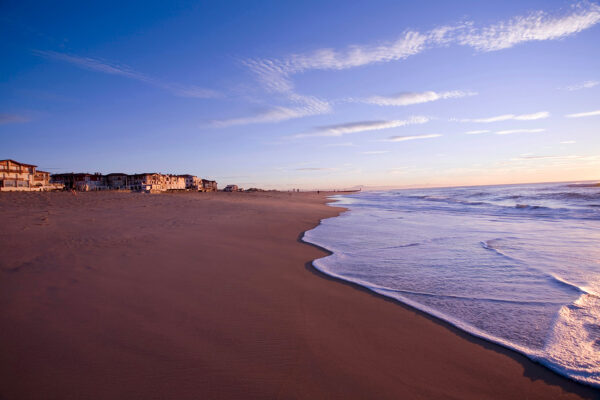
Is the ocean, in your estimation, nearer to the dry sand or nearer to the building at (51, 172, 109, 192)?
the dry sand

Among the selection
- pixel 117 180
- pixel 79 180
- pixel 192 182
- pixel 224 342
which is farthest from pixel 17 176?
pixel 224 342

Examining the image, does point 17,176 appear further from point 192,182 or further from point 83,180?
point 192,182

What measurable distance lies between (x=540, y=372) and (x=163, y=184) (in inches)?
3120

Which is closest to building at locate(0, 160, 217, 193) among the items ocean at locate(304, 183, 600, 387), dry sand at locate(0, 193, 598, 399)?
dry sand at locate(0, 193, 598, 399)

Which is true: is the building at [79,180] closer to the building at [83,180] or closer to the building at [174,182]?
the building at [83,180]

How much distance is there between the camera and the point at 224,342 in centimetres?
269

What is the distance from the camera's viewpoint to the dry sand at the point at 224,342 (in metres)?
2.13

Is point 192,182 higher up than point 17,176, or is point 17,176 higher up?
point 192,182

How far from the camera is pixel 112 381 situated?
A: 2.14 metres

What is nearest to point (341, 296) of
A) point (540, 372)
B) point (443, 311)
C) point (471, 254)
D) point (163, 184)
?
point (443, 311)

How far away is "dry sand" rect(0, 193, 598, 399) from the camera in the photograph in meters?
2.13

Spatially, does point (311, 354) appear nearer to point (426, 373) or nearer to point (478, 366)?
point (426, 373)

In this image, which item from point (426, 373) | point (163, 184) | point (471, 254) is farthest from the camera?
point (163, 184)

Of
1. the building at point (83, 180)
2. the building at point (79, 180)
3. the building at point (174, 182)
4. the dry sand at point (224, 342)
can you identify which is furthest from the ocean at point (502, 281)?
the building at point (174, 182)
